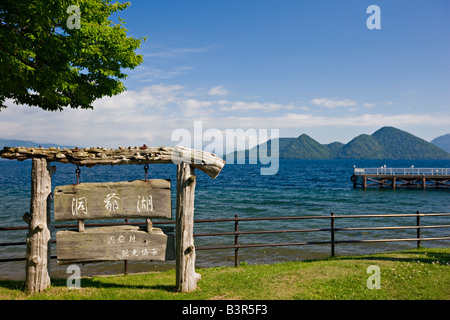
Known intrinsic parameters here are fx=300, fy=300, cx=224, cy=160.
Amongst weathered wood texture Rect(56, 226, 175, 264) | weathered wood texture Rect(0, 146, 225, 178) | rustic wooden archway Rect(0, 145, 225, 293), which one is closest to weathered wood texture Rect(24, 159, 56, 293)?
rustic wooden archway Rect(0, 145, 225, 293)

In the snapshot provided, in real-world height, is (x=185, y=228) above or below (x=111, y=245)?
above

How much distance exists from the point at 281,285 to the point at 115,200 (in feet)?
13.1

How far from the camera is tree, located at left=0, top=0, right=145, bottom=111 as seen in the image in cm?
739

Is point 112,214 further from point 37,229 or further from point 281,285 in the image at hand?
point 281,285

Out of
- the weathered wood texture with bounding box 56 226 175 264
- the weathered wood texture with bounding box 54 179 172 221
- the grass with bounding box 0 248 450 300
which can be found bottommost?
the grass with bounding box 0 248 450 300

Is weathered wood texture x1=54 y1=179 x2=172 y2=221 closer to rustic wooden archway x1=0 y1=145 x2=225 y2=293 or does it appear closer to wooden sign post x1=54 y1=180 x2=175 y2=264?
wooden sign post x1=54 y1=180 x2=175 y2=264

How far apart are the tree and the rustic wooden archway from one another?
281 centimetres

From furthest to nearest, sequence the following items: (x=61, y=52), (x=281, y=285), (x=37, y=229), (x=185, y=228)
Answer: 1. (x=61, y=52)
2. (x=281, y=285)
3. (x=185, y=228)
4. (x=37, y=229)

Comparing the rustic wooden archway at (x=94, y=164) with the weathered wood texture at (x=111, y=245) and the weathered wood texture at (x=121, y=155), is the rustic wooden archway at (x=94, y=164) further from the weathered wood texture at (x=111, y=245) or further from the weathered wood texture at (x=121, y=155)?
the weathered wood texture at (x=111, y=245)

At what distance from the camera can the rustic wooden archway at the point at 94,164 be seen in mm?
6012

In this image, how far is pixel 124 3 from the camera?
10.6 metres

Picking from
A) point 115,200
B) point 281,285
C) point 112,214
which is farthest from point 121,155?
point 281,285

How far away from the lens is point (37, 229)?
6047mm
